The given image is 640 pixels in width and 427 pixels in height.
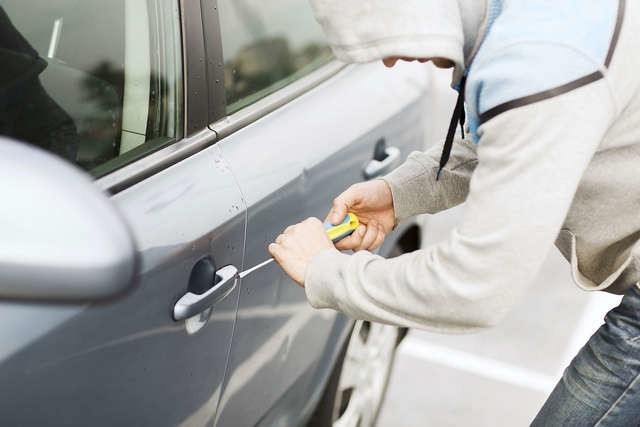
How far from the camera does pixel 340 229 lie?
1884 mm

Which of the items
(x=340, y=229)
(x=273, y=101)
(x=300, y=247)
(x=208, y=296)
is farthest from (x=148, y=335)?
(x=273, y=101)

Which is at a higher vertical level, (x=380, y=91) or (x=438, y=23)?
(x=438, y=23)

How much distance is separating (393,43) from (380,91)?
1.31 metres

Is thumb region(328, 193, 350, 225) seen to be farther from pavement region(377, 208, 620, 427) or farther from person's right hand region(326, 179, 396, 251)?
pavement region(377, 208, 620, 427)

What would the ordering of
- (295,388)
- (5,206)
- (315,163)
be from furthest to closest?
(295,388) < (315,163) < (5,206)

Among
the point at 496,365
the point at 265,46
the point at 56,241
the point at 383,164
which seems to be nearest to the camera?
the point at 56,241

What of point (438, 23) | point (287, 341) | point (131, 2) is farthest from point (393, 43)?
point (287, 341)

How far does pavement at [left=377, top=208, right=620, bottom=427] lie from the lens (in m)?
3.42

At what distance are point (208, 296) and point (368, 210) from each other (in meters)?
0.43

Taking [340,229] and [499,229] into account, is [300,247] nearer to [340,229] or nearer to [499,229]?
[340,229]

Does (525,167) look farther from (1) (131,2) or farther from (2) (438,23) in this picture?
(1) (131,2)

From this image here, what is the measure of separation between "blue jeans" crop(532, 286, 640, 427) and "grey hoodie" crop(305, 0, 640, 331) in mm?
281

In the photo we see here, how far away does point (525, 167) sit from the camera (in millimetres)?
1314

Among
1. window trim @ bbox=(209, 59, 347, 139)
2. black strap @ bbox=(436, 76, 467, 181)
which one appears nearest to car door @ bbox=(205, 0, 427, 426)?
window trim @ bbox=(209, 59, 347, 139)
